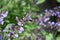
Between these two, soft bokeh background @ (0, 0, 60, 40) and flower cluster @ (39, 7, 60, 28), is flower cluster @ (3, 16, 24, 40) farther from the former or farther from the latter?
flower cluster @ (39, 7, 60, 28)

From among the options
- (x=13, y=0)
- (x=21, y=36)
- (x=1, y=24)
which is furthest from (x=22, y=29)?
(x=13, y=0)

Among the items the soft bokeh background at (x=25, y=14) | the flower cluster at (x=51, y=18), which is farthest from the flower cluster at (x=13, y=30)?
the flower cluster at (x=51, y=18)

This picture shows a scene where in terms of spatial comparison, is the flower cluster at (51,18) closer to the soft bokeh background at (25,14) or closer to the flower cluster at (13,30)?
the soft bokeh background at (25,14)

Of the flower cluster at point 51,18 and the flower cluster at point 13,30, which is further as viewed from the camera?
the flower cluster at point 51,18

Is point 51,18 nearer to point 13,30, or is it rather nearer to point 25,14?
point 25,14

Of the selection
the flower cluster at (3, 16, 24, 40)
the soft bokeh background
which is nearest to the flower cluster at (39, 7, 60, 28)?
the soft bokeh background

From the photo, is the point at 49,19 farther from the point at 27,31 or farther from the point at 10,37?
the point at 10,37

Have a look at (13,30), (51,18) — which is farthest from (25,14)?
(51,18)

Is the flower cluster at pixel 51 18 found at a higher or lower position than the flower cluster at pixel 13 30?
higher
